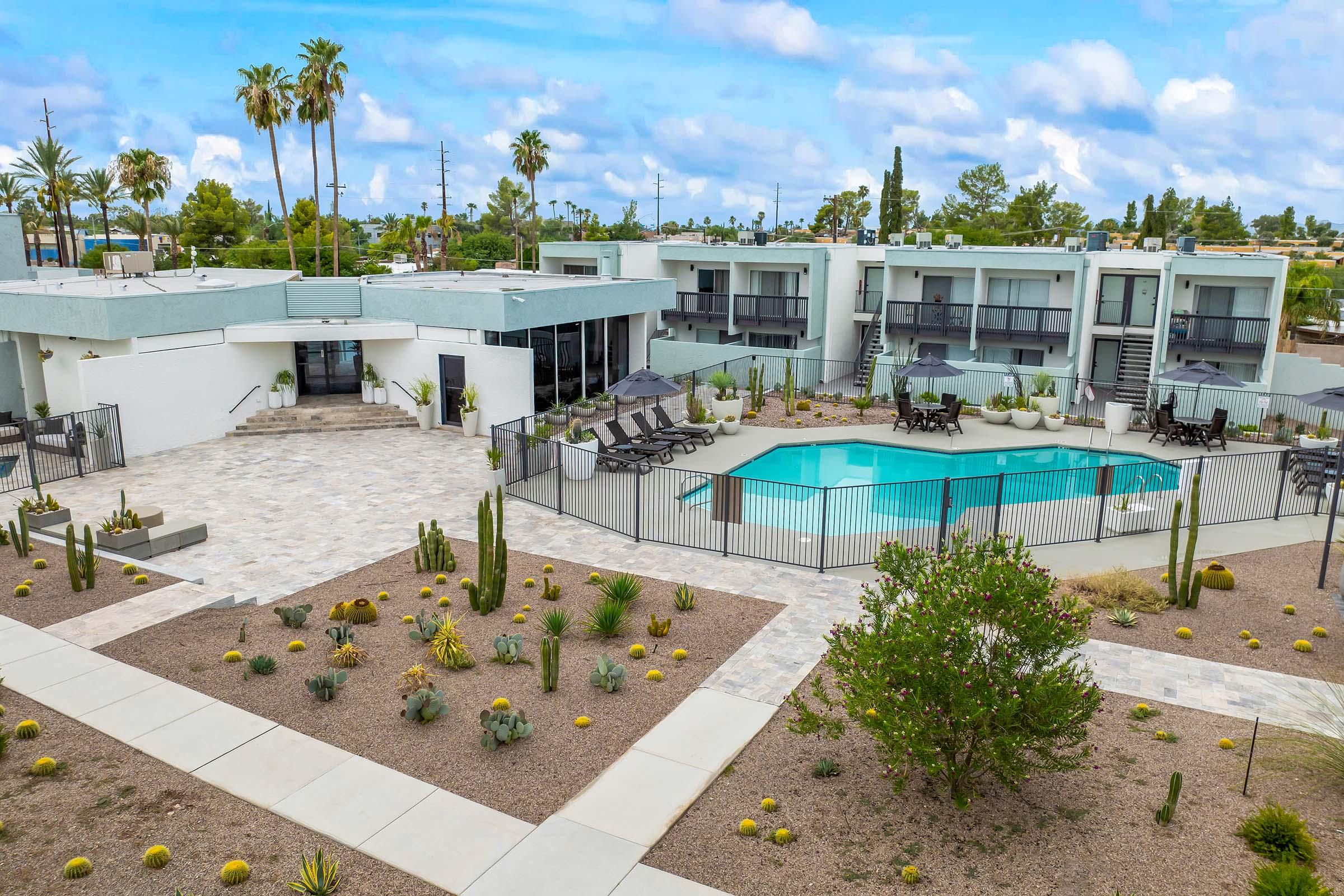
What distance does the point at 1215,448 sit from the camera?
2641 centimetres

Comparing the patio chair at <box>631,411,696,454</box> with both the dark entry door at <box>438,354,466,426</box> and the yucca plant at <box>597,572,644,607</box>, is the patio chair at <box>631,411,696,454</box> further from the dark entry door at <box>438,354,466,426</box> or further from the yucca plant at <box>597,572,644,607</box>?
the yucca plant at <box>597,572,644,607</box>

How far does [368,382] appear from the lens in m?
28.7

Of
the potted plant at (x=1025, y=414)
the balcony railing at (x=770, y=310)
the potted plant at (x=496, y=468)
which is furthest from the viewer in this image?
the balcony railing at (x=770, y=310)

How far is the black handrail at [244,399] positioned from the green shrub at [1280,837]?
25.8m

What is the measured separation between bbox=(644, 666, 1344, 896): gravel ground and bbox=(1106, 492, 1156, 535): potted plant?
865 centimetres

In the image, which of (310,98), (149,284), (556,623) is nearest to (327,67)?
(310,98)

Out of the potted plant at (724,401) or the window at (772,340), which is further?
the window at (772,340)

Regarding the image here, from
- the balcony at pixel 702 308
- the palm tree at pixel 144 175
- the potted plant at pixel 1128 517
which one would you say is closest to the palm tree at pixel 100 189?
the palm tree at pixel 144 175

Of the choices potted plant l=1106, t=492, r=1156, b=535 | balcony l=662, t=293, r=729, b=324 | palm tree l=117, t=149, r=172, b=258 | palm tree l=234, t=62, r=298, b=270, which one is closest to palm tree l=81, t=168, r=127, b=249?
palm tree l=117, t=149, r=172, b=258

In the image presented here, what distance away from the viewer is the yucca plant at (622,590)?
14.1 meters

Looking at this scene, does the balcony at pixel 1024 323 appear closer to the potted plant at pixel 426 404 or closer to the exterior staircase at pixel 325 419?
the potted plant at pixel 426 404

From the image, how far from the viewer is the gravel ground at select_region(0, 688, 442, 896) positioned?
7852 mm

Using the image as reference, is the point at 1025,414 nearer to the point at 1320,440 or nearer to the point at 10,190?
the point at 1320,440

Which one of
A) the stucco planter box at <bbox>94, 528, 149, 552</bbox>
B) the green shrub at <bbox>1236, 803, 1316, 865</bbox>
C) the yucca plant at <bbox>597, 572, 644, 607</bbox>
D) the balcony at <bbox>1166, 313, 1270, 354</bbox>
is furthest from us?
the balcony at <bbox>1166, 313, 1270, 354</bbox>
